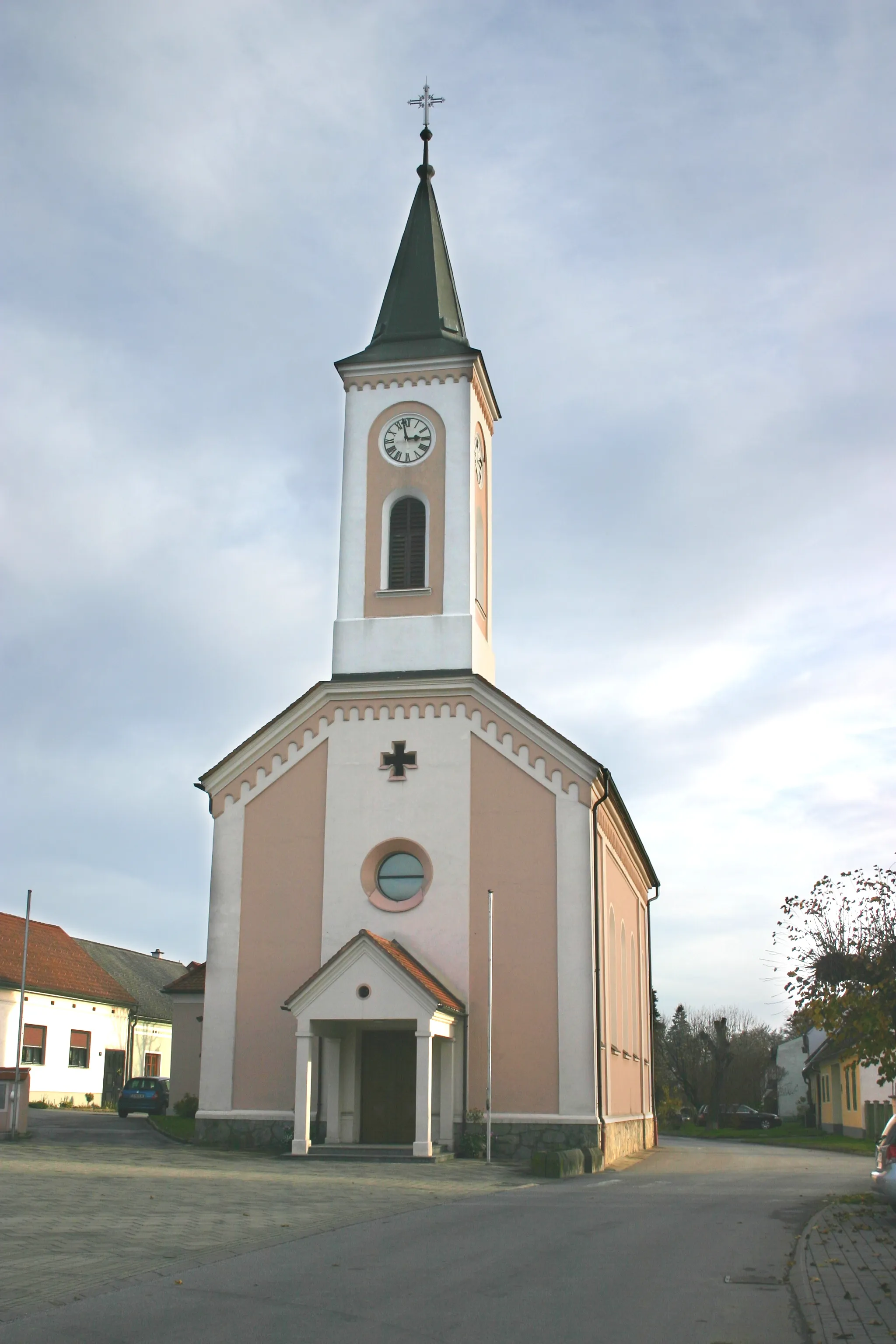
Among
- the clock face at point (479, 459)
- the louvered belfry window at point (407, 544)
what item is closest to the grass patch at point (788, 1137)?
the louvered belfry window at point (407, 544)

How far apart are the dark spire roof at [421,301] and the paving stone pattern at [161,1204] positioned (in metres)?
17.0

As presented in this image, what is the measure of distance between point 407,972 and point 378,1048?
9.58 feet

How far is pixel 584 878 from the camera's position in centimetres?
2428

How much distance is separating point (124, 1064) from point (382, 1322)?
50.6 meters

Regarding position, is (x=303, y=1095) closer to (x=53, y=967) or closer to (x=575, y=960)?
(x=575, y=960)

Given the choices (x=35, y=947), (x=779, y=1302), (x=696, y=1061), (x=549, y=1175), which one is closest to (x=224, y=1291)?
(x=779, y=1302)

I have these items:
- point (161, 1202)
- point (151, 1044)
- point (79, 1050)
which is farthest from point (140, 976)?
point (161, 1202)

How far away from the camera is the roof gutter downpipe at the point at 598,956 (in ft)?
77.7

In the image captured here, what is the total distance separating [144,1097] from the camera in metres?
42.1

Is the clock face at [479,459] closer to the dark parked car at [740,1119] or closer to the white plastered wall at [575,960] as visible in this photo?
the white plastered wall at [575,960]

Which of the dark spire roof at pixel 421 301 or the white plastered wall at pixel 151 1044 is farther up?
the dark spire roof at pixel 421 301

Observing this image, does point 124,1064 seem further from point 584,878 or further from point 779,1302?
point 779,1302

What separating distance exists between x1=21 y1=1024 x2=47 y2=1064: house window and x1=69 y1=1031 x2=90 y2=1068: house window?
1832 mm

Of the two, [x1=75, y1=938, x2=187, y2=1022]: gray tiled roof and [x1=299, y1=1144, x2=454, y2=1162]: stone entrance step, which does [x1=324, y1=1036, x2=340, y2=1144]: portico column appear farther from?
[x1=75, y1=938, x2=187, y2=1022]: gray tiled roof
